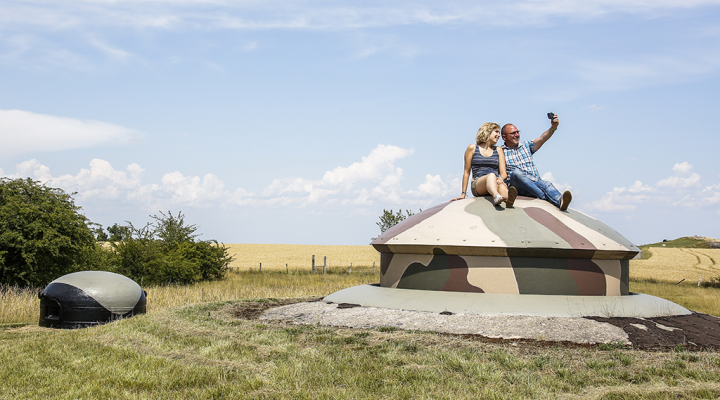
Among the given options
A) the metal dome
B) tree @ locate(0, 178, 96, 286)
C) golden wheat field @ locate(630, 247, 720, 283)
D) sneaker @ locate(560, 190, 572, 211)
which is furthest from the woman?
golden wheat field @ locate(630, 247, 720, 283)

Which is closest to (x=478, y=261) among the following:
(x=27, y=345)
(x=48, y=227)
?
(x=27, y=345)

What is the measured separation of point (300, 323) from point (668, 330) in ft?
16.7

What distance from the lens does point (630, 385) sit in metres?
5.12

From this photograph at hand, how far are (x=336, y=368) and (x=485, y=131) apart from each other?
561 cm

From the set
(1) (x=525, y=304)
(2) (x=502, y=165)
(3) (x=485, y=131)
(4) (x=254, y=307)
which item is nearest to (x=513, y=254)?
(1) (x=525, y=304)

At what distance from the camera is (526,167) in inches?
394

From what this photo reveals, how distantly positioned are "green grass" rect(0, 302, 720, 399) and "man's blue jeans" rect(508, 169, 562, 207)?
3.49 metres

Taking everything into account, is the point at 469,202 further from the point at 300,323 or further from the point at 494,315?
the point at 300,323

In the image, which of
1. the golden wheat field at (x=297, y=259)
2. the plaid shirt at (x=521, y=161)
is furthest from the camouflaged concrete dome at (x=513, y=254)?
the golden wheat field at (x=297, y=259)

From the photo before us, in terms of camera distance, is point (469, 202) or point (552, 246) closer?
point (552, 246)

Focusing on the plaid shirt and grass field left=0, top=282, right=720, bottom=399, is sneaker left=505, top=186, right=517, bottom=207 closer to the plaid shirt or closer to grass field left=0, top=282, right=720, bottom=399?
the plaid shirt

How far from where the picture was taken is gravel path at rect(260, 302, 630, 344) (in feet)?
23.1

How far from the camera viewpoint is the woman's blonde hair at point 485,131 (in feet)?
32.6

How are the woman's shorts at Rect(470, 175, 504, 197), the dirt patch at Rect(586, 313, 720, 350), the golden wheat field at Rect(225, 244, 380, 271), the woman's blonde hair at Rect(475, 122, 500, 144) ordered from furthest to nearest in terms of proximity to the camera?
the golden wheat field at Rect(225, 244, 380, 271) < the woman's shorts at Rect(470, 175, 504, 197) < the woman's blonde hair at Rect(475, 122, 500, 144) < the dirt patch at Rect(586, 313, 720, 350)
